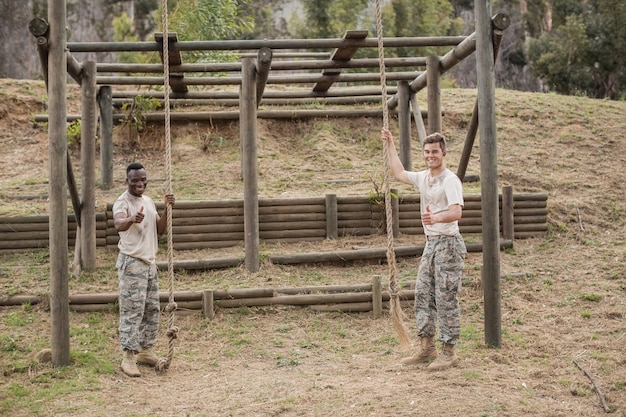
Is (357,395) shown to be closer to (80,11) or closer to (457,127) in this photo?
(457,127)

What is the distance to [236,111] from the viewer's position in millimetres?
12406

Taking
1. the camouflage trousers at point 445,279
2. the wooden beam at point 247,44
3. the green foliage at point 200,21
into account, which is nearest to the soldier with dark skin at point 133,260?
the camouflage trousers at point 445,279

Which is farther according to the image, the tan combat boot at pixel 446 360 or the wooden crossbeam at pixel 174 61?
the wooden crossbeam at pixel 174 61

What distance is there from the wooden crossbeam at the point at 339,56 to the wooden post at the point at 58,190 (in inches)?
126

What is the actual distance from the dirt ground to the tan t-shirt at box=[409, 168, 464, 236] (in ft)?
3.55

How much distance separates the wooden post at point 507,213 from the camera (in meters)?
8.73

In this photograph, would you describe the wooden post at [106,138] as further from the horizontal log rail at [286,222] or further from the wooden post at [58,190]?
the wooden post at [58,190]

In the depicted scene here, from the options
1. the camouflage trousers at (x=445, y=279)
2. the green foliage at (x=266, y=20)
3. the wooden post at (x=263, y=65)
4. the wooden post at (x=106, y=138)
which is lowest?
the camouflage trousers at (x=445, y=279)

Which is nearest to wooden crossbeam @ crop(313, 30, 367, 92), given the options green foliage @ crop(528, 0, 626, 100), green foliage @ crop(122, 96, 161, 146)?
green foliage @ crop(122, 96, 161, 146)

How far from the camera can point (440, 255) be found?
5297 mm

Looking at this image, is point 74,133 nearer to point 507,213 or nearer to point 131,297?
point 131,297

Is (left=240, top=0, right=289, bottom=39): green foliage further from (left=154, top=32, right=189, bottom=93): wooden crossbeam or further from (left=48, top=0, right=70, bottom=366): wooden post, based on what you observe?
(left=48, top=0, right=70, bottom=366): wooden post

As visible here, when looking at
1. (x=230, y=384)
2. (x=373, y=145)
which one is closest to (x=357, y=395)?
(x=230, y=384)

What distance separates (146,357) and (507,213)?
494cm
